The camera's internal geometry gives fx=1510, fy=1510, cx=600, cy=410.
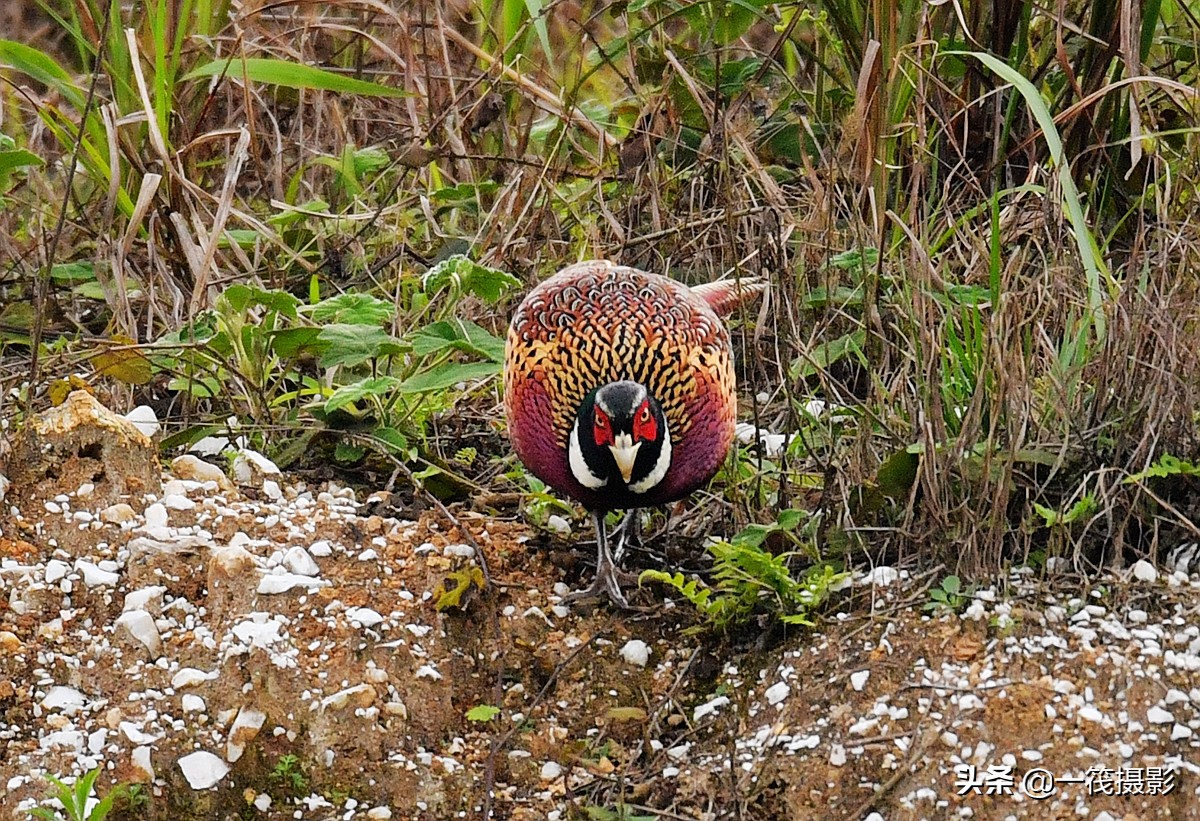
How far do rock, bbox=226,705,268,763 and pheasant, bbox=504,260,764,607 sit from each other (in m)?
0.69

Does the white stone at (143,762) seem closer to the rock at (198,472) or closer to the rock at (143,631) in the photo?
the rock at (143,631)

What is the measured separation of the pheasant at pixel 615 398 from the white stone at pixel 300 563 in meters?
0.47

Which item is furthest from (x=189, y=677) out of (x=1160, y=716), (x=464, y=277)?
(x=1160, y=716)

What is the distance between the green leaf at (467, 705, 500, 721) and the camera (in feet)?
8.90

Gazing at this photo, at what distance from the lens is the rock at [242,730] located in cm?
257

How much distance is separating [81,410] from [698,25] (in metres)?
1.92

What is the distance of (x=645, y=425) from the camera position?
289cm

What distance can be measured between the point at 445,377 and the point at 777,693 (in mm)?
1043

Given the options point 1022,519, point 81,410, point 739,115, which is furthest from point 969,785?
point 739,115

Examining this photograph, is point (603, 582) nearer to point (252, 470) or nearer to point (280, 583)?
point (280, 583)

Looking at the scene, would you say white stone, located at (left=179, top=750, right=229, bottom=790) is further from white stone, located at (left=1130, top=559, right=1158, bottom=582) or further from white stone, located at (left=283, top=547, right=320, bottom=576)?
white stone, located at (left=1130, top=559, right=1158, bottom=582)

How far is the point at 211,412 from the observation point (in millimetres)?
3541

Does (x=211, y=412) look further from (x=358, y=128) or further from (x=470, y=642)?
(x=358, y=128)

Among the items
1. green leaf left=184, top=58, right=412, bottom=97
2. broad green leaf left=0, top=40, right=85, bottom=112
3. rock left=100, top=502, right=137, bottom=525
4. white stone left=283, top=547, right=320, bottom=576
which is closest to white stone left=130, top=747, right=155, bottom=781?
white stone left=283, top=547, right=320, bottom=576
